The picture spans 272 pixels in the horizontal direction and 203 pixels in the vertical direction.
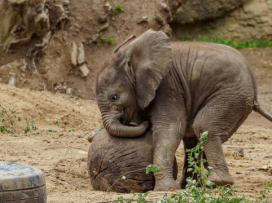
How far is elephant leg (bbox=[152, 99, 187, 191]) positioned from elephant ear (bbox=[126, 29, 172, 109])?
0.81 feet

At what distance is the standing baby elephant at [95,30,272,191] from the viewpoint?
4668mm

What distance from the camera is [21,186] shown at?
3117 millimetres

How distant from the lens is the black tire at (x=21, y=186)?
308 cm

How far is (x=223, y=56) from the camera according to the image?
15.6ft

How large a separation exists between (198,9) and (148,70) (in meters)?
14.1

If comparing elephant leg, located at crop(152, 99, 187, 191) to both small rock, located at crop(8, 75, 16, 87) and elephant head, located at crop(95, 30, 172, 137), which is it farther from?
small rock, located at crop(8, 75, 16, 87)

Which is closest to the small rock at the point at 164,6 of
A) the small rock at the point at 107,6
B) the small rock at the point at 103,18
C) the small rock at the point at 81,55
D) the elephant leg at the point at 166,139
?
the small rock at the point at 107,6

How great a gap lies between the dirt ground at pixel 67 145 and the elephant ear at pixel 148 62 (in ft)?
3.56

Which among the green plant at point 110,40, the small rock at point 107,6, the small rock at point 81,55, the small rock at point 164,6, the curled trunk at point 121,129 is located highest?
the small rock at point 107,6

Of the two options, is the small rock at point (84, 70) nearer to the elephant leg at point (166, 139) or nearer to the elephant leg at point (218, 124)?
the elephant leg at point (166, 139)

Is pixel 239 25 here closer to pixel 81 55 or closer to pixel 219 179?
pixel 81 55

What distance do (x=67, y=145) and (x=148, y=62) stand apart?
119 inches

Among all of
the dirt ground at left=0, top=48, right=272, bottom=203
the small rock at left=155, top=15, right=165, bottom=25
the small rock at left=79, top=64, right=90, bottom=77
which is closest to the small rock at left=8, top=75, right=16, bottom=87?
the dirt ground at left=0, top=48, right=272, bottom=203

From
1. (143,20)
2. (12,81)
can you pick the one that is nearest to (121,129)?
(12,81)
